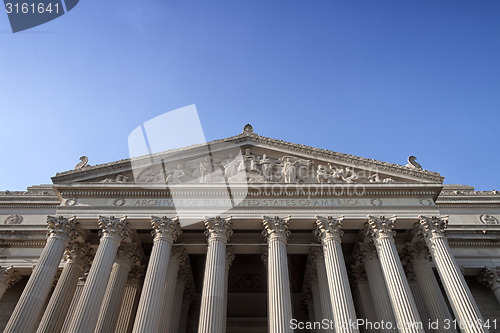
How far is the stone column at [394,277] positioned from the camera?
59.2 feet

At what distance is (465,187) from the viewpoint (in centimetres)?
3653

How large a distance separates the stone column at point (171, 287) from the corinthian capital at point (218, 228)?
2.90 m

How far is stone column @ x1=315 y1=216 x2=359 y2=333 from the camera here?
59.4 feet

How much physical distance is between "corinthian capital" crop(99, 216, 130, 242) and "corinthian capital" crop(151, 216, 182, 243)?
1690mm

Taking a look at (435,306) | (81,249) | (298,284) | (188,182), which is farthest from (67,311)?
(435,306)

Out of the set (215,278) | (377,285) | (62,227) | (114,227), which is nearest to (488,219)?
(377,285)

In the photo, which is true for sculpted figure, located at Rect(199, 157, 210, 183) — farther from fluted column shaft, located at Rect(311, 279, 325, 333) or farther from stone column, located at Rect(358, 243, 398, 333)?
stone column, located at Rect(358, 243, 398, 333)

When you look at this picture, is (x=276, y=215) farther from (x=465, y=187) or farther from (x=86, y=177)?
(x=465, y=187)

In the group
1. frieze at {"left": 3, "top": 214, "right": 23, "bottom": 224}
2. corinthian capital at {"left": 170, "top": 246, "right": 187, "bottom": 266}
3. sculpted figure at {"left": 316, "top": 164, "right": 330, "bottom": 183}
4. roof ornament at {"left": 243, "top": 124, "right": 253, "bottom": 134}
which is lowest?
corinthian capital at {"left": 170, "top": 246, "right": 187, "bottom": 266}

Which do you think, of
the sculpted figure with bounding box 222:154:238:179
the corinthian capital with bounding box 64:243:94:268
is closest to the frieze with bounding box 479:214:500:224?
the sculpted figure with bounding box 222:154:238:179

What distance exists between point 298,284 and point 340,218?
8910 millimetres

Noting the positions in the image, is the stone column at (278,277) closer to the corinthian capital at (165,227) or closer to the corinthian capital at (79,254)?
the corinthian capital at (165,227)

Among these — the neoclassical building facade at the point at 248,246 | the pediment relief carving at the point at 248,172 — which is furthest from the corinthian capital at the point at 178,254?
the pediment relief carving at the point at 248,172

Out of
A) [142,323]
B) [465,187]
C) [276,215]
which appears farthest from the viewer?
[465,187]
